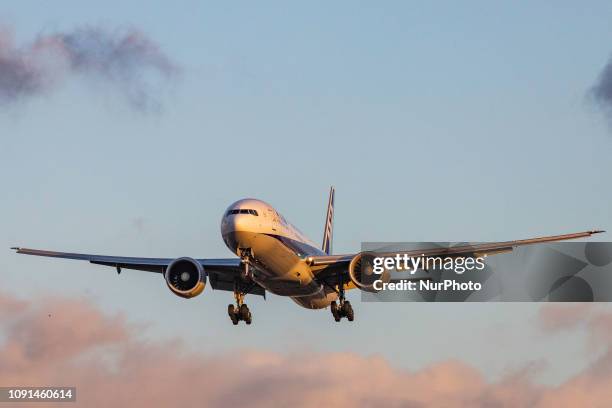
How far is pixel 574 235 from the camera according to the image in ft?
235

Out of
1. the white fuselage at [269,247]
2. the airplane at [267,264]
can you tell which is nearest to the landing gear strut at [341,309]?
the airplane at [267,264]

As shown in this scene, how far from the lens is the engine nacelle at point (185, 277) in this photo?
257 feet

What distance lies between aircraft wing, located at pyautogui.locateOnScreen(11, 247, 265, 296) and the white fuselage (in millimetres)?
3747

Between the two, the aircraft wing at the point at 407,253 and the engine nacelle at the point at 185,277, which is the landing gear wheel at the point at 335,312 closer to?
the aircraft wing at the point at 407,253

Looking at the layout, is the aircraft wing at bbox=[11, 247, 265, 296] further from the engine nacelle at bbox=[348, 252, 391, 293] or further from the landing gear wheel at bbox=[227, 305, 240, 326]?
the engine nacelle at bbox=[348, 252, 391, 293]

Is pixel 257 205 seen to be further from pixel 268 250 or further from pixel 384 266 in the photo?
pixel 384 266

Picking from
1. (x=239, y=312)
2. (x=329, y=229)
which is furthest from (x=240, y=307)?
(x=329, y=229)

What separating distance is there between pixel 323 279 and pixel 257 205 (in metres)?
8.52

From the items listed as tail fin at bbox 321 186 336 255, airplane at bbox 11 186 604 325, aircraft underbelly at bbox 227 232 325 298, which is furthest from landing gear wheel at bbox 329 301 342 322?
tail fin at bbox 321 186 336 255

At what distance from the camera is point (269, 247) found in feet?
238

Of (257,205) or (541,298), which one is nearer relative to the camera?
(257,205)

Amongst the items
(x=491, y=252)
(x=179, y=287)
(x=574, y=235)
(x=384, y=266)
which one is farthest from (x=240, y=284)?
(x=574, y=235)

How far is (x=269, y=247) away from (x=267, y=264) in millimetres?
1244

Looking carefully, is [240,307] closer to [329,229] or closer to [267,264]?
[267,264]
